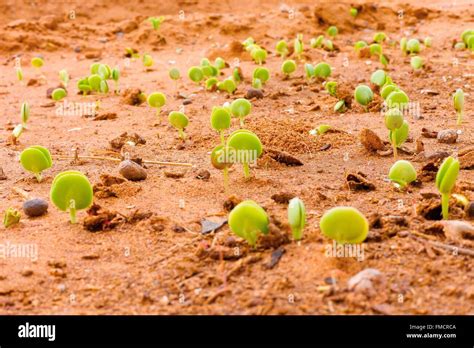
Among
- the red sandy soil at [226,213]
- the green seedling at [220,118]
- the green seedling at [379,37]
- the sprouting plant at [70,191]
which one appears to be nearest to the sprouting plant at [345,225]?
the red sandy soil at [226,213]

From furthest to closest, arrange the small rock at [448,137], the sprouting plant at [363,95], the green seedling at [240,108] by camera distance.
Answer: the sprouting plant at [363,95] → the green seedling at [240,108] → the small rock at [448,137]

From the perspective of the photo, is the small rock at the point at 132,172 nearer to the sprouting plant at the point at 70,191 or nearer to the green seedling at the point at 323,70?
the sprouting plant at the point at 70,191

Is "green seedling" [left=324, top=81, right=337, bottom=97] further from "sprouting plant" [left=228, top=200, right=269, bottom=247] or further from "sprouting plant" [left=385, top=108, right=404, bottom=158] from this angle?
"sprouting plant" [left=228, top=200, right=269, bottom=247]

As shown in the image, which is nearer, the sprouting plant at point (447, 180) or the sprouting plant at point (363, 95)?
the sprouting plant at point (447, 180)

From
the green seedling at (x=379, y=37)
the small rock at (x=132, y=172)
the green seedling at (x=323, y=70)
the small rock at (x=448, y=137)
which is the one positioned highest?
the green seedling at (x=379, y=37)

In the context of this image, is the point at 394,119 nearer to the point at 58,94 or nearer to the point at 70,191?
the point at 70,191

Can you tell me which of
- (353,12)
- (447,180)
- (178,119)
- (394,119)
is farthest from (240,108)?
(353,12)

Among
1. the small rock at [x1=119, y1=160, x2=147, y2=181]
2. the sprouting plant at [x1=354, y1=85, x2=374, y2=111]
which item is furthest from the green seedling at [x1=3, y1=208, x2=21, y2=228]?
the sprouting plant at [x1=354, y1=85, x2=374, y2=111]

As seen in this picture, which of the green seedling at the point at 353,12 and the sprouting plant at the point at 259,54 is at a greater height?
the green seedling at the point at 353,12
